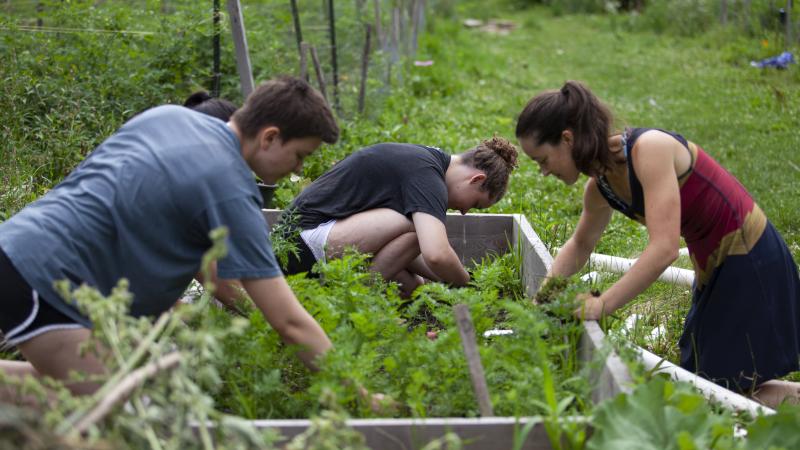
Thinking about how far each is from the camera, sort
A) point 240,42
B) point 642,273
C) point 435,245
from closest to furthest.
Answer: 1. point 642,273
2. point 435,245
3. point 240,42

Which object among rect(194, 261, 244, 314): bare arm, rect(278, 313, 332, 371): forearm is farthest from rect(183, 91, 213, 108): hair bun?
rect(278, 313, 332, 371): forearm

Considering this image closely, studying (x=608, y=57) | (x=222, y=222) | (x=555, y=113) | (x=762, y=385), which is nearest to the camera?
(x=222, y=222)

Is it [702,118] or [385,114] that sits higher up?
[385,114]

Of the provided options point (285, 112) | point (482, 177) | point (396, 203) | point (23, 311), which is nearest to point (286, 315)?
point (285, 112)

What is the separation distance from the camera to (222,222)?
2387mm

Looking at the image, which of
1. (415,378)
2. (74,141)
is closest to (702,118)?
(74,141)

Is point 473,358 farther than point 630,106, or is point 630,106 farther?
point 630,106

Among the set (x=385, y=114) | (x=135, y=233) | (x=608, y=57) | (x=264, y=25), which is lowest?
(x=608, y=57)

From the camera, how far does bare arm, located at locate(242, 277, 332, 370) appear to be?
245 centimetres

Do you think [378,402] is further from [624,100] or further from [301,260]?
[624,100]

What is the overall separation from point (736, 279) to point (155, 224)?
85.0 inches

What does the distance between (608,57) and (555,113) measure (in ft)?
41.6

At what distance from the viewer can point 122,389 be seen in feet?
5.49

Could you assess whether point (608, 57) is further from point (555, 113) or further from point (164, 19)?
point (555, 113)
